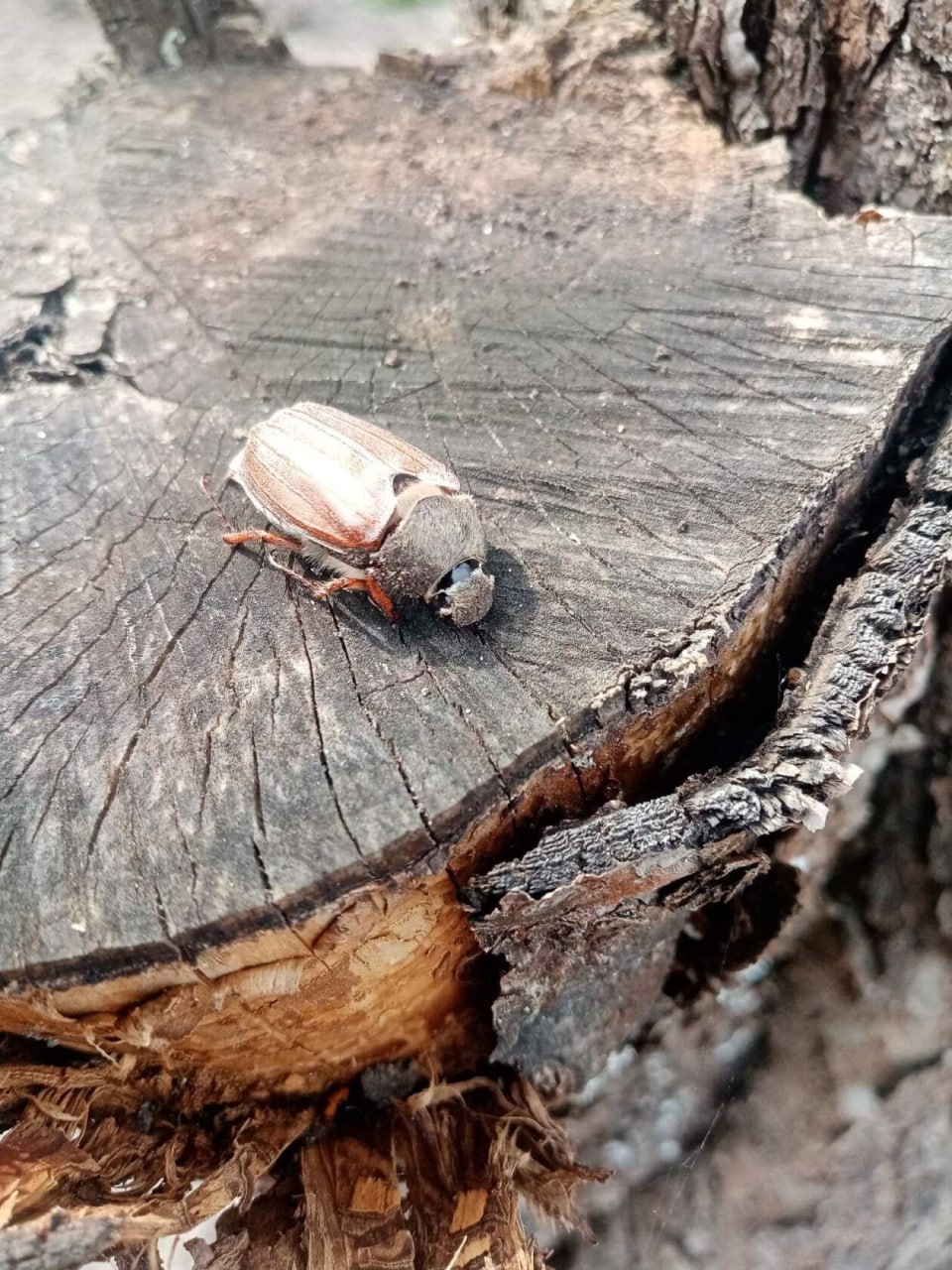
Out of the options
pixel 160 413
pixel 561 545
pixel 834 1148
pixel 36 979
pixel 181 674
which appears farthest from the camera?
pixel 834 1148

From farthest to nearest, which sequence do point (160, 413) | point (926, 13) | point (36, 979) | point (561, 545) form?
point (926, 13)
point (160, 413)
point (561, 545)
point (36, 979)

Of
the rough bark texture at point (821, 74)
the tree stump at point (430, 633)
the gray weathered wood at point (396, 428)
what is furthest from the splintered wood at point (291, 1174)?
the rough bark texture at point (821, 74)

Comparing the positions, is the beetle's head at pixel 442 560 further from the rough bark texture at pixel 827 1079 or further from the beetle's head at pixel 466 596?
the rough bark texture at pixel 827 1079

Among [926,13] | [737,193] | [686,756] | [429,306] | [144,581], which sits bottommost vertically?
[686,756]

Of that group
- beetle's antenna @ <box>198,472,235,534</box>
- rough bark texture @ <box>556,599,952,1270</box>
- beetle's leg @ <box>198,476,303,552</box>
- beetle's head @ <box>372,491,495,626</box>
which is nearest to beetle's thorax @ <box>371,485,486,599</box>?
beetle's head @ <box>372,491,495,626</box>

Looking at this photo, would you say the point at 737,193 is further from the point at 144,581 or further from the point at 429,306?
the point at 144,581

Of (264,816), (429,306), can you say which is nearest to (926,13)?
(429,306)

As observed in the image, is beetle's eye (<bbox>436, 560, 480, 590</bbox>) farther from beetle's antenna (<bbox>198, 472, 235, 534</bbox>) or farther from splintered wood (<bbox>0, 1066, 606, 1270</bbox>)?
splintered wood (<bbox>0, 1066, 606, 1270</bbox>)
